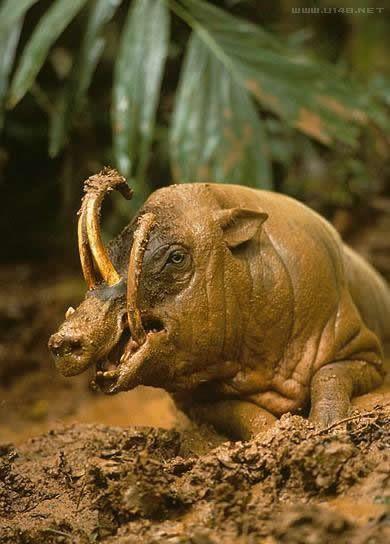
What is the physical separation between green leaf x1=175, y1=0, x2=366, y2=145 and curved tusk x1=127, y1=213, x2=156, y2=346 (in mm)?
1669

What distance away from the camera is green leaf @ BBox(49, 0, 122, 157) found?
378 centimetres

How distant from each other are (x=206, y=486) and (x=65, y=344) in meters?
0.55

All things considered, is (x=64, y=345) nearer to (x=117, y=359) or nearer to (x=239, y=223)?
(x=117, y=359)

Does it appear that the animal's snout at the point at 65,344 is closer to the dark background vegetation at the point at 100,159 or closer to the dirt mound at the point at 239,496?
the dirt mound at the point at 239,496

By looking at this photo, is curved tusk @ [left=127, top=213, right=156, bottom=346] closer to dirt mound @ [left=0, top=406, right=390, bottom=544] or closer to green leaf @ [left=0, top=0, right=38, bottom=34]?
dirt mound @ [left=0, top=406, right=390, bottom=544]

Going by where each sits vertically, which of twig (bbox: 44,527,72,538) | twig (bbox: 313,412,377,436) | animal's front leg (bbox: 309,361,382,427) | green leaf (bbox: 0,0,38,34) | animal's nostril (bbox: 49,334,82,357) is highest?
green leaf (bbox: 0,0,38,34)

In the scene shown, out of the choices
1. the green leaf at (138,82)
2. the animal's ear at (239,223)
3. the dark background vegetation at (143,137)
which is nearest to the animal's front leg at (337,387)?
the animal's ear at (239,223)

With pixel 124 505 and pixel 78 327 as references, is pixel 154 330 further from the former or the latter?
pixel 124 505

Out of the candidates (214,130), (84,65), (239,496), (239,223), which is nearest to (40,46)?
(84,65)

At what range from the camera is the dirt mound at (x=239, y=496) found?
1.65m

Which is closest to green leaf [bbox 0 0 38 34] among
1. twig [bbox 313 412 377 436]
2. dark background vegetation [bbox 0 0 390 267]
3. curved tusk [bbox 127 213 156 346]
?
dark background vegetation [bbox 0 0 390 267]

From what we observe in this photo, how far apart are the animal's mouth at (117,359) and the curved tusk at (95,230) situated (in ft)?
0.55

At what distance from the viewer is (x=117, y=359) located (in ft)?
7.35

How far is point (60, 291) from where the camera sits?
5.10m
